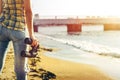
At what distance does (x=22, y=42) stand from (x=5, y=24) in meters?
0.28

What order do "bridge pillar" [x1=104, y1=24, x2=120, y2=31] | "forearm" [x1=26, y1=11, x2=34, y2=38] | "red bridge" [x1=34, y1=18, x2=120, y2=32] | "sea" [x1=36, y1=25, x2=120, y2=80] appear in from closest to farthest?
"forearm" [x1=26, y1=11, x2=34, y2=38] < "sea" [x1=36, y1=25, x2=120, y2=80] < "red bridge" [x1=34, y1=18, x2=120, y2=32] < "bridge pillar" [x1=104, y1=24, x2=120, y2=31]

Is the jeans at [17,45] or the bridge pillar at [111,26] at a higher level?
the jeans at [17,45]

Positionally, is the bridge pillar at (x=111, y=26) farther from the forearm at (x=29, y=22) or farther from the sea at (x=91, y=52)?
the forearm at (x=29, y=22)

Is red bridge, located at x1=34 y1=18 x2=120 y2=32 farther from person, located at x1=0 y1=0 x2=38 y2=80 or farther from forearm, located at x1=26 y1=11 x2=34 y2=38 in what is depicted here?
forearm, located at x1=26 y1=11 x2=34 y2=38

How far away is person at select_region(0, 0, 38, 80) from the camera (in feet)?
12.5

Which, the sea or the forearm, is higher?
the forearm

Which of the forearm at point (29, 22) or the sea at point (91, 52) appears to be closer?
the forearm at point (29, 22)

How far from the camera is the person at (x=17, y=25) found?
3.80 meters

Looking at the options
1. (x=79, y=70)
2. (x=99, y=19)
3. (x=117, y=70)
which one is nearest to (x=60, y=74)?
(x=79, y=70)

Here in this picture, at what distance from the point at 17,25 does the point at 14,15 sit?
0.41ft

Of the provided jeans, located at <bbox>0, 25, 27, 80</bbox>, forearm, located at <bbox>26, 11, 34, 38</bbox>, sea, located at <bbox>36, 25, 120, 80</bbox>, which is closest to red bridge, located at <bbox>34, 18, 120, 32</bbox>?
sea, located at <bbox>36, 25, 120, 80</bbox>

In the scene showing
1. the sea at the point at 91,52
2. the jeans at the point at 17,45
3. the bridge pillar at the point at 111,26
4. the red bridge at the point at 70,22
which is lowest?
the bridge pillar at the point at 111,26

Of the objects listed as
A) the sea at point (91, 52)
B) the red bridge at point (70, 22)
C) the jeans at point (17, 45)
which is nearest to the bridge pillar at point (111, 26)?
the red bridge at point (70, 22)

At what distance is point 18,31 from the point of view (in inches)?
150
